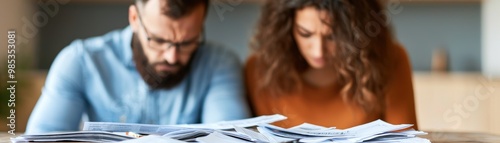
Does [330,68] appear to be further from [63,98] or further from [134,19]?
[63,98]

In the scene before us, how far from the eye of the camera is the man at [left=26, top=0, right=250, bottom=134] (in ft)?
4.96

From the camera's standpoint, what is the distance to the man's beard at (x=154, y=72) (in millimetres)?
1559

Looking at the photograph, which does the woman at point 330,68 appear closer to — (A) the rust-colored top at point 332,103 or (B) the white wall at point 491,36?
(A) the rust-colored top at point 332,103

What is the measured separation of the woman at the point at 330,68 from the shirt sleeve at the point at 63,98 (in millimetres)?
453

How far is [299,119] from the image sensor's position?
163 centimetres

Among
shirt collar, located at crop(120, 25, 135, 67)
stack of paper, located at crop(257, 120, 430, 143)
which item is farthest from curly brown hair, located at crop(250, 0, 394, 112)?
stack of paper, located at crop(257, 120, 430, 143)

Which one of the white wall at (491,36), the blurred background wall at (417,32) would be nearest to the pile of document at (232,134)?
the blurred background wall at (417,32)

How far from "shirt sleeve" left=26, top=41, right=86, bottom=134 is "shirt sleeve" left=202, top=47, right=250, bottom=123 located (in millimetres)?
334

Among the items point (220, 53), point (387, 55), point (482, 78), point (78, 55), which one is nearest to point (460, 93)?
point (482, 78)

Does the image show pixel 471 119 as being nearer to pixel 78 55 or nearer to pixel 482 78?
pixel 482 78

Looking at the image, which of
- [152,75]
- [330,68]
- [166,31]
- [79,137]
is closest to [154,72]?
[152,75]

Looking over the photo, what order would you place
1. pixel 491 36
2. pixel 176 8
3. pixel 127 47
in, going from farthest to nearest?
pixel 491 36
pixel 127 47
pixel 176 8

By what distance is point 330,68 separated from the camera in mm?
1649

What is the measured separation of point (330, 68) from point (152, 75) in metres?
0.49
